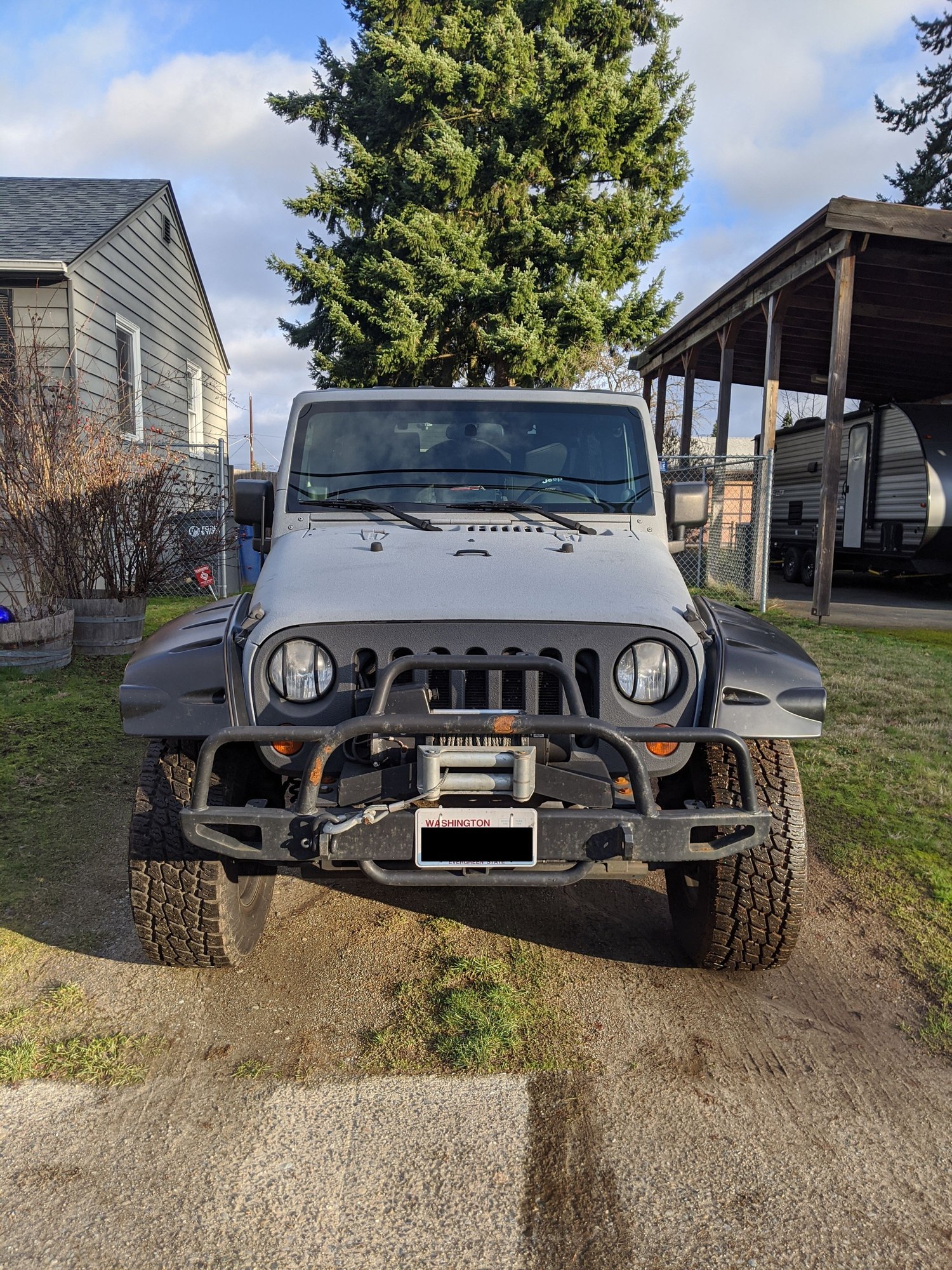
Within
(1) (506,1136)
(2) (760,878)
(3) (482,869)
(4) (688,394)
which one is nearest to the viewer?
(1) (506,1136)

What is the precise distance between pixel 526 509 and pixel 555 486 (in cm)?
27

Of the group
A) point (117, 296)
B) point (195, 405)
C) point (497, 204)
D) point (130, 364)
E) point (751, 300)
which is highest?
point (497, 204)

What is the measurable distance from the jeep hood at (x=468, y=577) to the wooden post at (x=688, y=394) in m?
14.6

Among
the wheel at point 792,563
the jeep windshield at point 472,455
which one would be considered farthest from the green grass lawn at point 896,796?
the wheel at point 792,563

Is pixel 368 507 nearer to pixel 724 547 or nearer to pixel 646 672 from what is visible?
pixel 646 672

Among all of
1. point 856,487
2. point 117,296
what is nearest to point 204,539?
point 117,296

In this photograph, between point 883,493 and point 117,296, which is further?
point 883,493

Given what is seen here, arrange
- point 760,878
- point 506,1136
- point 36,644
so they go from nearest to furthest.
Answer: point 506,1136
point 760,878
point 36,644

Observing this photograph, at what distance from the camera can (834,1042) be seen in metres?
2.70

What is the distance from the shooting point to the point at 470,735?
2.35 metres

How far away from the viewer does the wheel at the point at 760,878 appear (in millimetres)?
2805

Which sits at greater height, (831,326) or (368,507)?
(831,326)

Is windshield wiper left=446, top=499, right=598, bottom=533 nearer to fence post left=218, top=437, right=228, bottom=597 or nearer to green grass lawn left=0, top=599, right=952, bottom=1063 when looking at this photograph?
green grass lawn left=0, top=599, right=952, bottom=1063

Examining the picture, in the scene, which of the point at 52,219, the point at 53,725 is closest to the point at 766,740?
the point at 53,725
